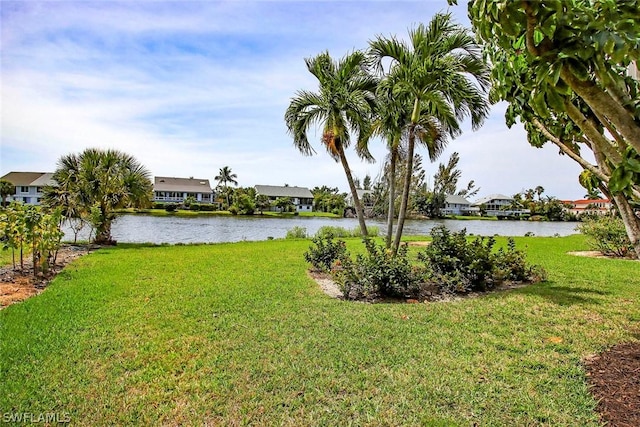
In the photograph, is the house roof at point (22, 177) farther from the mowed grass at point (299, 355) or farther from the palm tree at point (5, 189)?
the mowed grass at point (299, 355)

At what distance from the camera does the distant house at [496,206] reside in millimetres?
77875

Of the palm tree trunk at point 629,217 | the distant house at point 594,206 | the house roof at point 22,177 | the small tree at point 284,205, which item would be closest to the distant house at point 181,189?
the small tree at point 284,205

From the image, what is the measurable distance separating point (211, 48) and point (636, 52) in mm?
5447

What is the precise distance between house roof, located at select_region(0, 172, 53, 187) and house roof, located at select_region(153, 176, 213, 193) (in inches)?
675

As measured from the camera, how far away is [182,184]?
2739 inches

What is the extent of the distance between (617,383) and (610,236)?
11450mm

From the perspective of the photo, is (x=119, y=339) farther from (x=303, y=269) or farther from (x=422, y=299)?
(x=303, y=269)

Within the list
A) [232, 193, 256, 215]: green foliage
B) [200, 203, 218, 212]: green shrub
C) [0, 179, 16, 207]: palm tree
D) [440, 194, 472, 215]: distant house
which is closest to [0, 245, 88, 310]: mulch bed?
[232, 193, 256, 215]: green foliage

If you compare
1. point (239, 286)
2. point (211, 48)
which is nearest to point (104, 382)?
point (239, 286)

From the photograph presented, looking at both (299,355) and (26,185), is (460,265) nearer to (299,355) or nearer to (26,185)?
(299,355)

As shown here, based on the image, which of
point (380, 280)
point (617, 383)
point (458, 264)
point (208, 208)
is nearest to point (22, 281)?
point (380, 280)

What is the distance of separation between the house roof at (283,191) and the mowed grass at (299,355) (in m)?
67.9

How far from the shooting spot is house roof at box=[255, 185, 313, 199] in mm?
74500

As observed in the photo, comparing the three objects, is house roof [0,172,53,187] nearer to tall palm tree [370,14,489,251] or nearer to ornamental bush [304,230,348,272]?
ornamental bush [304,230,348,272]
